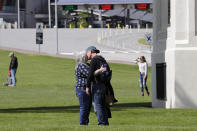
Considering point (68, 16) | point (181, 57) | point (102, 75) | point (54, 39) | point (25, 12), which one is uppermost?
point (25, 12)

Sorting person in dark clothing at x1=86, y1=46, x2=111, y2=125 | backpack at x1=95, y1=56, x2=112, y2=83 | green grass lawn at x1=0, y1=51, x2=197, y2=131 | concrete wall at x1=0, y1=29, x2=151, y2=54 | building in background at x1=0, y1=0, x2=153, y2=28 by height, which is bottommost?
green grass lawn at x1=0, y1=51, x2=197, y2=131

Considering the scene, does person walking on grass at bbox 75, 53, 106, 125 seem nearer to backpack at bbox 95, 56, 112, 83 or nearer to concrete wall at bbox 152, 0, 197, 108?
backpack at bbox 95, 56, 112, 83

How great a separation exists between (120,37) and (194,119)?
74351mm

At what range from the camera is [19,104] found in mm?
24688

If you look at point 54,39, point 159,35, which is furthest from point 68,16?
point 159,35

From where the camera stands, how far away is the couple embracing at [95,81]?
14195 mm

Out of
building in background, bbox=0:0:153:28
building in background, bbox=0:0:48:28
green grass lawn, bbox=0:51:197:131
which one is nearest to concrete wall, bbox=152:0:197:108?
green grass lawn, bbox=0:51:197:131

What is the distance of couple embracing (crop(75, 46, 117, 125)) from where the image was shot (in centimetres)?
1420

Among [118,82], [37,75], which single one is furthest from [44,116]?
[37,75]

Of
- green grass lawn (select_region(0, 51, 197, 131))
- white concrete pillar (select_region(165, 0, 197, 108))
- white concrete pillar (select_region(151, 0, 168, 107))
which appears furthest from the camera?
white concrete pillar (select_region(151, 0, 168, 107))

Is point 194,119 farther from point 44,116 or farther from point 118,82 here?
point 118,82

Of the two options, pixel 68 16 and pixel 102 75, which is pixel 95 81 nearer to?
pixel 102 75

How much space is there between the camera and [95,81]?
14289 millimetres

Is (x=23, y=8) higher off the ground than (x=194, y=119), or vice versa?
(x=23, y=8)
